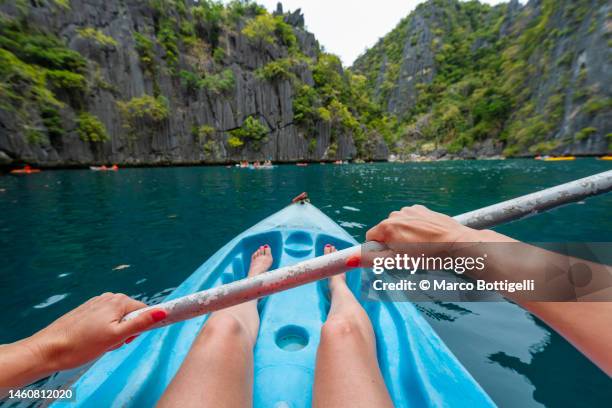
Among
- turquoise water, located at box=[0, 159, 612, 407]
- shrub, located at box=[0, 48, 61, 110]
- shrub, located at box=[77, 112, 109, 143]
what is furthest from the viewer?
→ shrub, located at box=[77, 112, 109, 143]

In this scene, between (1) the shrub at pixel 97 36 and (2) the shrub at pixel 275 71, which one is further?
(2) the shrub at pixel 275 71

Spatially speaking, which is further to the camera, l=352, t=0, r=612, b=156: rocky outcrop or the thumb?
l=352, t=0, r=612, b=156: rocky outcrop

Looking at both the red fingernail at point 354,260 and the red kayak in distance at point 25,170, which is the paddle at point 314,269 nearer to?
the red fingernail at point 354,260

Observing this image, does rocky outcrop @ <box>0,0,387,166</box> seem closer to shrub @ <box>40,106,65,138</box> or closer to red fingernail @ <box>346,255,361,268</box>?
shrub @ <box>40,106,65,138</box>

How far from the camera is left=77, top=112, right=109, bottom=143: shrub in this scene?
1964 cm

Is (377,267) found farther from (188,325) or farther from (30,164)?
(30,164)

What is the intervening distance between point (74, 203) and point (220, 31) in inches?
1206

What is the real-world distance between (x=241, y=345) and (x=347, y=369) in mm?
448

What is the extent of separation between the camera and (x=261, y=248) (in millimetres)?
2574

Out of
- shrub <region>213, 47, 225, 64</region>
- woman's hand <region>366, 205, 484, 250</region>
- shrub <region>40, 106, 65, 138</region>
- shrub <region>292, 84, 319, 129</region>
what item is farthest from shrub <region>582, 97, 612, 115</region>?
shrub <region>40, 106, 65, 138</region>

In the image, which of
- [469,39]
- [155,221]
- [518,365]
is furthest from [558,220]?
[469,39]

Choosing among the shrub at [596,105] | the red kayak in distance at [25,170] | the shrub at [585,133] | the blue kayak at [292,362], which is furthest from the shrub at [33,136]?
the shrub at [596,105]

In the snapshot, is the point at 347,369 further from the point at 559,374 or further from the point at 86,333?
the point at 559,374

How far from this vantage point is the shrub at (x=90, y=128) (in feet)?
64.4
